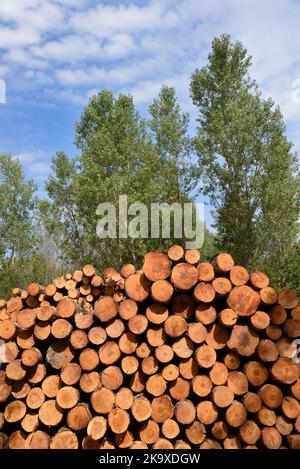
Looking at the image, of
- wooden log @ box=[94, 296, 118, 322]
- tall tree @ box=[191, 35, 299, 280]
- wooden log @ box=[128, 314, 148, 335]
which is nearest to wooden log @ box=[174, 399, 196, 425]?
wooden log @ box=[128, 314, 148, 335]

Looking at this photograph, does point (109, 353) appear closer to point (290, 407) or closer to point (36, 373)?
point (36, 373)

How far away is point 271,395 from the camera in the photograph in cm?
351

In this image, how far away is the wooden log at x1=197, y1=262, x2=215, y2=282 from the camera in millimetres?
3762

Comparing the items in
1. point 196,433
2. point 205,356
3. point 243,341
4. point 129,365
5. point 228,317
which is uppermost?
point 228,317

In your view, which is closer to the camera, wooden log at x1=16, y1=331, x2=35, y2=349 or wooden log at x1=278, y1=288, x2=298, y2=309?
wooden log at x1=278, y1=288, x2=298, y2=309

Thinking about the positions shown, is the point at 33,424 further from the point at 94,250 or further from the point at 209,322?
the point at 94,250

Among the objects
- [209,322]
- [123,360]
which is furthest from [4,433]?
[209,322]

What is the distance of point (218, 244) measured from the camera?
1639cm

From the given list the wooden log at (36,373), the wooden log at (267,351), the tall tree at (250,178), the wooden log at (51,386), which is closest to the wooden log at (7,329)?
the wooden log at (36,373)

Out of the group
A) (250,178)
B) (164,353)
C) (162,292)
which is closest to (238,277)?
(162,292)

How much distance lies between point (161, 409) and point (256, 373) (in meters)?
0.91

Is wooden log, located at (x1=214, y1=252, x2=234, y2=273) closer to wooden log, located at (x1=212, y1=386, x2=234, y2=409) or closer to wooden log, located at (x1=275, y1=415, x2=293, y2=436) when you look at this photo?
wooden log, located at (x1=212, y1=386, x2=234, y2=409)

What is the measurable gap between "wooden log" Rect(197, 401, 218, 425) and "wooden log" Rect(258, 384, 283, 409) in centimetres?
44

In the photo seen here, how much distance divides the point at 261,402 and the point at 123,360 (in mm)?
1291
